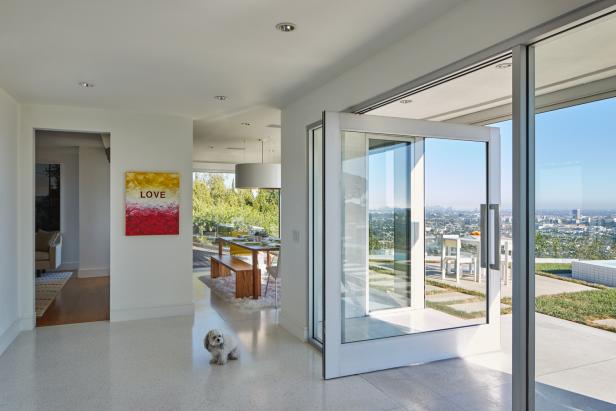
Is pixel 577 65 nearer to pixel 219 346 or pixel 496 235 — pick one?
pixel 496 235

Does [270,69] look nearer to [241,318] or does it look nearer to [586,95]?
[586,95]

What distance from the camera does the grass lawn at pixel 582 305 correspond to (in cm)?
199

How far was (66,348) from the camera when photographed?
4191 millimetres

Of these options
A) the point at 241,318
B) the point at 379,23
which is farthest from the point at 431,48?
the point at 241,318

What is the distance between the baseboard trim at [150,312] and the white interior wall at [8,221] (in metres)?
0.97

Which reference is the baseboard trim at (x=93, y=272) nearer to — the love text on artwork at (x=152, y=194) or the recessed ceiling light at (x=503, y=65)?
the love text on artwork at (x=152, y=194)

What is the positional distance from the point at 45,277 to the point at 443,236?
23.8 ft

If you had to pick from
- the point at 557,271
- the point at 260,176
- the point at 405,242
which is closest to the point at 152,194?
the point at 260,176

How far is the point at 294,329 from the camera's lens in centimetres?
472

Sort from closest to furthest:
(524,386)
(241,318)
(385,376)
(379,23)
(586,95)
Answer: (586,95)
(524,386)
(379,23)
(385,376)
(241,318)

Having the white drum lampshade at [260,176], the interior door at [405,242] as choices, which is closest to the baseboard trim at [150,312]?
the white drum lampshade at [260,176]

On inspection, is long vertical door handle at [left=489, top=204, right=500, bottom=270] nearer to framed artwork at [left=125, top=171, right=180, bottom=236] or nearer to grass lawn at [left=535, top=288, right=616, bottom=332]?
grass lawn at [left=535, top=288, right=616, bottom=332]

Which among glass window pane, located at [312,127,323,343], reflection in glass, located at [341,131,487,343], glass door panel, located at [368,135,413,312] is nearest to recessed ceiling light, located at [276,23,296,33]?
reflection in glass, located at [341,131,487,343]

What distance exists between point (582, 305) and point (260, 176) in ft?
16.8
